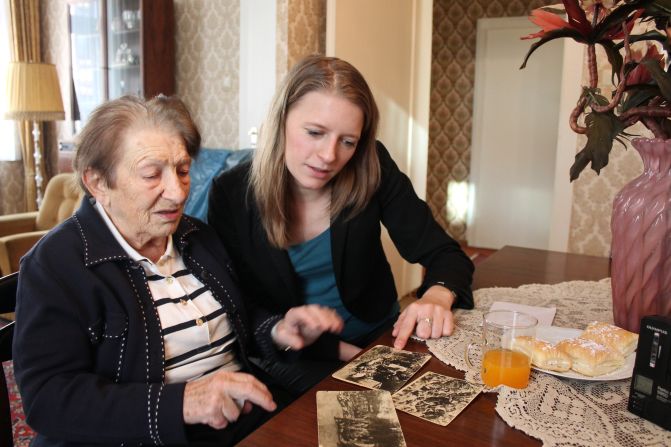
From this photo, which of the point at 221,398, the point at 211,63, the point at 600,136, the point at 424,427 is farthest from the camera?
the point at 211,63

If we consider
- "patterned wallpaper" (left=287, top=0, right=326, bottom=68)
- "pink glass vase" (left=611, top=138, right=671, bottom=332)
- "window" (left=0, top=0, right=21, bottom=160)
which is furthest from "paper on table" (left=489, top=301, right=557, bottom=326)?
"window" (left=0, top=0, right=21, bottom=160)

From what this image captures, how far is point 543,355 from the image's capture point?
0.91 meters

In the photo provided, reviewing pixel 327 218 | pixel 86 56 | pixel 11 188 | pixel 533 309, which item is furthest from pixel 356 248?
pixel 11 188

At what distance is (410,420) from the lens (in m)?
0.77

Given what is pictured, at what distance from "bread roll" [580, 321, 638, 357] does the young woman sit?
30cm

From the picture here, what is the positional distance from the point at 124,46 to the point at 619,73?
421 centimetres

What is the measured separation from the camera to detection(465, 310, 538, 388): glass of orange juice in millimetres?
865

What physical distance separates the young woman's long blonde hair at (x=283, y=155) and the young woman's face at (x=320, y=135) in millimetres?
21

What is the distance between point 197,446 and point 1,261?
2725mm

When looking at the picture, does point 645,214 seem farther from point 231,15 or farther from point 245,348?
point 231,15

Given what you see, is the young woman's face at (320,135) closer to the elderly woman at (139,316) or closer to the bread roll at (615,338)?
the elderly woman at (139,316)

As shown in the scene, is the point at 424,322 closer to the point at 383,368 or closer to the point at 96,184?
the point at 383,368

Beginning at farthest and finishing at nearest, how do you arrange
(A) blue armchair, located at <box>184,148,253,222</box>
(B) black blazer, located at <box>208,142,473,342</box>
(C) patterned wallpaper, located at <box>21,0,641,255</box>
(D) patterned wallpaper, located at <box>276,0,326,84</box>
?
(A) blue armchair, located at <box>184,148,253,222</box>
(D) patterned wallpaper, located at <box>276,0,326,84</box>
(C) patterned wallpaper, located at <box>21,0,641,255</box>
(B) black blazer, located at <box>208,142,473,342</box>

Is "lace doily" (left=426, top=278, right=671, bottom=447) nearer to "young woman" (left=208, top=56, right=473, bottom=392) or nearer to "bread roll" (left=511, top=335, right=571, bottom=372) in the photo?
"bread roll" (left=511, top=335, right=571, bottom=372)
